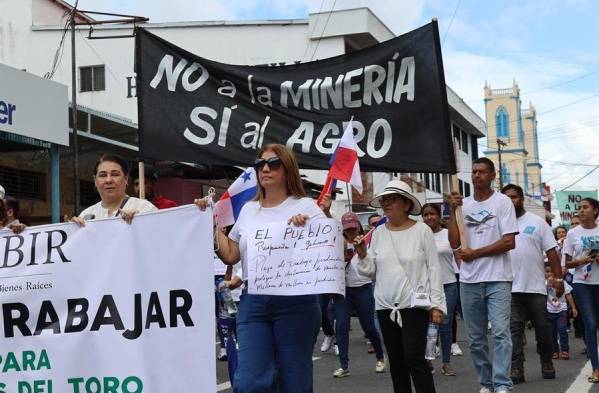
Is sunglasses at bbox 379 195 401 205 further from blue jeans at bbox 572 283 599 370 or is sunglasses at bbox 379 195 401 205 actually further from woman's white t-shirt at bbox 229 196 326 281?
blue jeans at bbox 572 283 599 370

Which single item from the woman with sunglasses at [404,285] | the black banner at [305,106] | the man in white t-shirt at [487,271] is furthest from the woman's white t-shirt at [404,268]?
the man in white t-shirt at [487,271]

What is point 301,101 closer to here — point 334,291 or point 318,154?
point 318,154

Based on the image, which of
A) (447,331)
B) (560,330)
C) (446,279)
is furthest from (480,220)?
(560,330)

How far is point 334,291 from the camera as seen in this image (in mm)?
4832

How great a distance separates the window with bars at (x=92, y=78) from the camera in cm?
3481

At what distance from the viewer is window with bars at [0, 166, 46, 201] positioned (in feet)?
60.6

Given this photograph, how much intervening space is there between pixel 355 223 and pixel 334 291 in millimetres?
4903

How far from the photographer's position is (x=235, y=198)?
19.1 feet

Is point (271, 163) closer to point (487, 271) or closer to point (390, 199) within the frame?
point (390, 199)

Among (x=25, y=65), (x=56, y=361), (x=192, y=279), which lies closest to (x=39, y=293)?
(x=56, y=361)

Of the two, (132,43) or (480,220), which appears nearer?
(480,220)

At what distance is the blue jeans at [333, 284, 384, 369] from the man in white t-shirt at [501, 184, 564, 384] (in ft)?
5.54

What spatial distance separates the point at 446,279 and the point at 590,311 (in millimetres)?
1691

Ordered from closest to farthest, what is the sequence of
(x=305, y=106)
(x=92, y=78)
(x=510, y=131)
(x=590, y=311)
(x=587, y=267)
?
(x=305, y=106) < (x=590, y=311) < (x=587, y=267) < (x=92, y=78) < (x=510, y=131)
